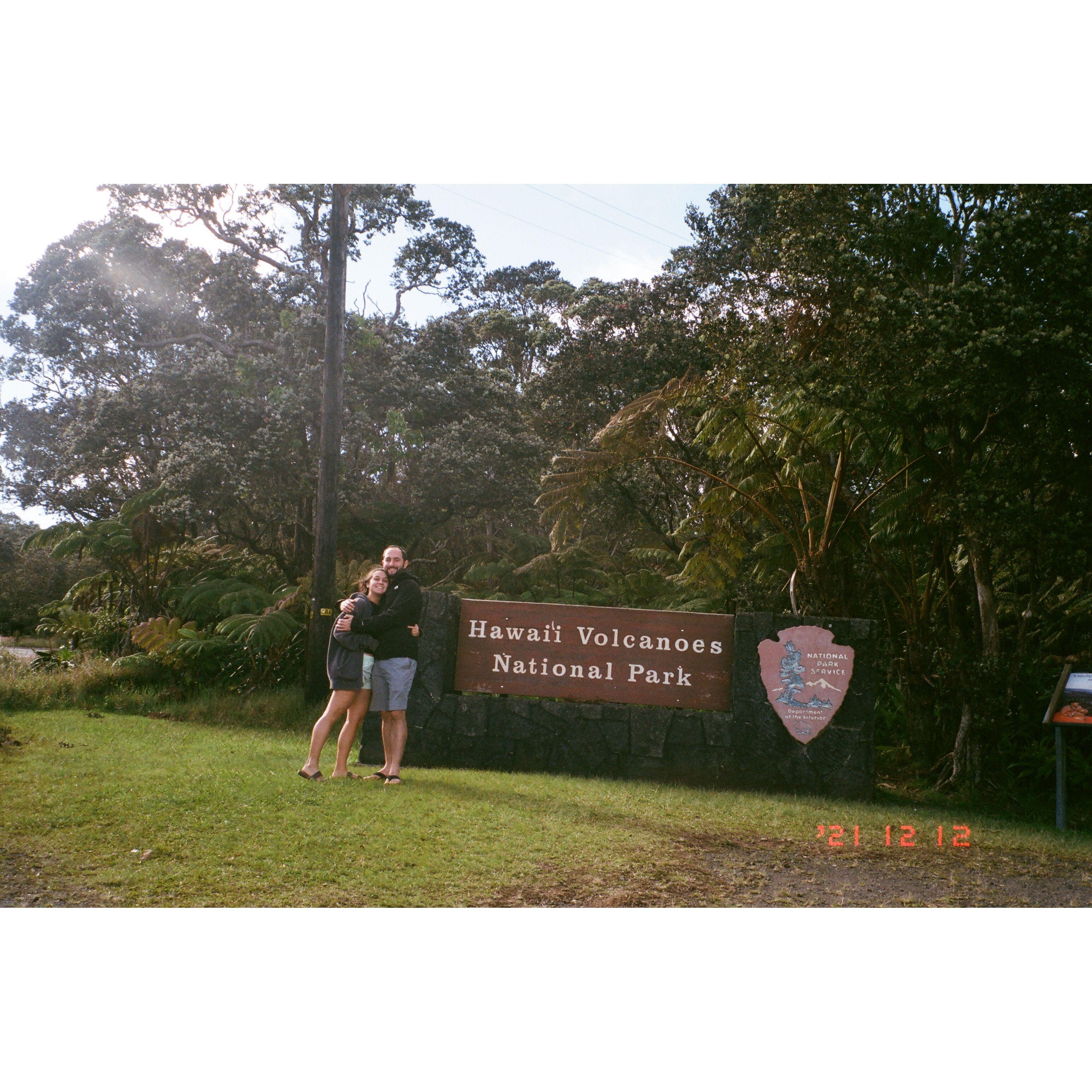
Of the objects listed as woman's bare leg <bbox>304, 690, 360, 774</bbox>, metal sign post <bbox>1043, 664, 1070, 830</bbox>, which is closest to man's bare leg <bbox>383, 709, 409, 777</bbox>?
woman's bare leg <bbox>304, 690, 360, 774</bbox>

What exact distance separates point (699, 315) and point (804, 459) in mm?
1783

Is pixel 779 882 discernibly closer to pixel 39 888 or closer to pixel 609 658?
pixel 609 658

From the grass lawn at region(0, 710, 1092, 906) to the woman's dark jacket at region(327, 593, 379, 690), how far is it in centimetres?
62

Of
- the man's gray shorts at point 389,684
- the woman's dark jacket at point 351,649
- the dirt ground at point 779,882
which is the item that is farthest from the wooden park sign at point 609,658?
the dirt ground at point 779,882

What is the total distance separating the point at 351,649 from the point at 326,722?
459 millimetres

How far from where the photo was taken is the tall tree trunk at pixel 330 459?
23.7ft

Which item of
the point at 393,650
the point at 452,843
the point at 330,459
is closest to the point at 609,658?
the point at 393,650

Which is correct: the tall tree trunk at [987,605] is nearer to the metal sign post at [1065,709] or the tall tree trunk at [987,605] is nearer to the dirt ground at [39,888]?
the metal sign post at [1065,709]

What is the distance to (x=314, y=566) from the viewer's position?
728 centimetres

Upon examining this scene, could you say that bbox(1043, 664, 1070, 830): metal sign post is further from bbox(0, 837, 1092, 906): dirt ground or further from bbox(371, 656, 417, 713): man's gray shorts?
bbox(371, 656, 417, 713): man's gray shorts

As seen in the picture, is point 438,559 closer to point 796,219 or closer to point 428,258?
point 428,258

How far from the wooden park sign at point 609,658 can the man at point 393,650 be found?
1.98 feet

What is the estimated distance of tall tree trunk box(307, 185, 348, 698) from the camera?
7211 millimetres

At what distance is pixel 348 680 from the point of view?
529 cm
